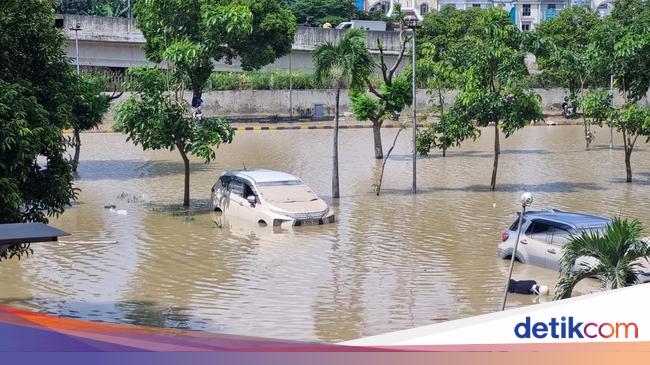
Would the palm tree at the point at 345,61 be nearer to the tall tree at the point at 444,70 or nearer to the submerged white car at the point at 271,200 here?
the tall tree at the point at 444,70

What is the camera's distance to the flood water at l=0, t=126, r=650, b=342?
18.3 m

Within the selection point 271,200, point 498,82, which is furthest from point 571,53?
point 271,200

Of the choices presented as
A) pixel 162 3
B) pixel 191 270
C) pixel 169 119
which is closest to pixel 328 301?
pixel 191 270

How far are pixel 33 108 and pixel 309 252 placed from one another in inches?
393

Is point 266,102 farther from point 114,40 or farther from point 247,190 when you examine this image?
point 247,190

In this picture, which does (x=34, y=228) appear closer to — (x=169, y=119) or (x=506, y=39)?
(x=169, y=119)

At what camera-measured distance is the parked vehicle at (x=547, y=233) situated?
20656mm

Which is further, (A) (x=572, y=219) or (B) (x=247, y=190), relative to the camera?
(B) (x=247, y=190)

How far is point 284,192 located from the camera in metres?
27.9

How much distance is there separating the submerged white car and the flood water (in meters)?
0.49

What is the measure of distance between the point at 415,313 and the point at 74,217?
46.4 feet

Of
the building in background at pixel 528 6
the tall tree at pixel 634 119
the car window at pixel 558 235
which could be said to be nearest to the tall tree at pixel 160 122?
the car window at pixel 558 235

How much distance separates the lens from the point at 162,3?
32.6 metres

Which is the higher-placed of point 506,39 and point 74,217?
point 506,39
